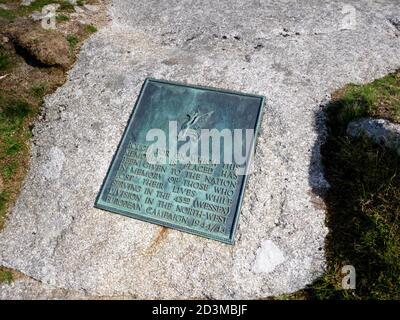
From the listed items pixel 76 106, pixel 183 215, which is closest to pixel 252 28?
pixel 76 106

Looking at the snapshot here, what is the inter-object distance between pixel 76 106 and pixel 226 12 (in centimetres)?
232

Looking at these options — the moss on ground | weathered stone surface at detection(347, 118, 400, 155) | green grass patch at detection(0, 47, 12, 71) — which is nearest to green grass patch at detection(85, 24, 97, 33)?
the moss on ground

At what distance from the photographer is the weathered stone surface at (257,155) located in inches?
122

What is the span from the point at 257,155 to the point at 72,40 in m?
2.74

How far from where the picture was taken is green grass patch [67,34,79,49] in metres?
4.75

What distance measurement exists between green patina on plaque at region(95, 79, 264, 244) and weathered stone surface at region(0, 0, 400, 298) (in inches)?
4.4

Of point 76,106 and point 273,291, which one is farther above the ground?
point 76,106

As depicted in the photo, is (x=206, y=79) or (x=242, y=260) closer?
(x=242, y=260)

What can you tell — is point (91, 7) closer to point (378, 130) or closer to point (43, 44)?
point (43, 44)

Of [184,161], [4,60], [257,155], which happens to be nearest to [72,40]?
[4,60]

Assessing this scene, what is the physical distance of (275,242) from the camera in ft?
10.2

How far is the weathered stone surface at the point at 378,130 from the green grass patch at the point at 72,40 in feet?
10.5

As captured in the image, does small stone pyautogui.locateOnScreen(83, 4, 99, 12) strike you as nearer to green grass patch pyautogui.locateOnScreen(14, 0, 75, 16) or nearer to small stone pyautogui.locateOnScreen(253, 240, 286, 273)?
green grass patch pyautogui.locateOnScreen(14, 0, 75, 16)

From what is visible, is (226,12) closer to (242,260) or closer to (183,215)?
(183,215)
